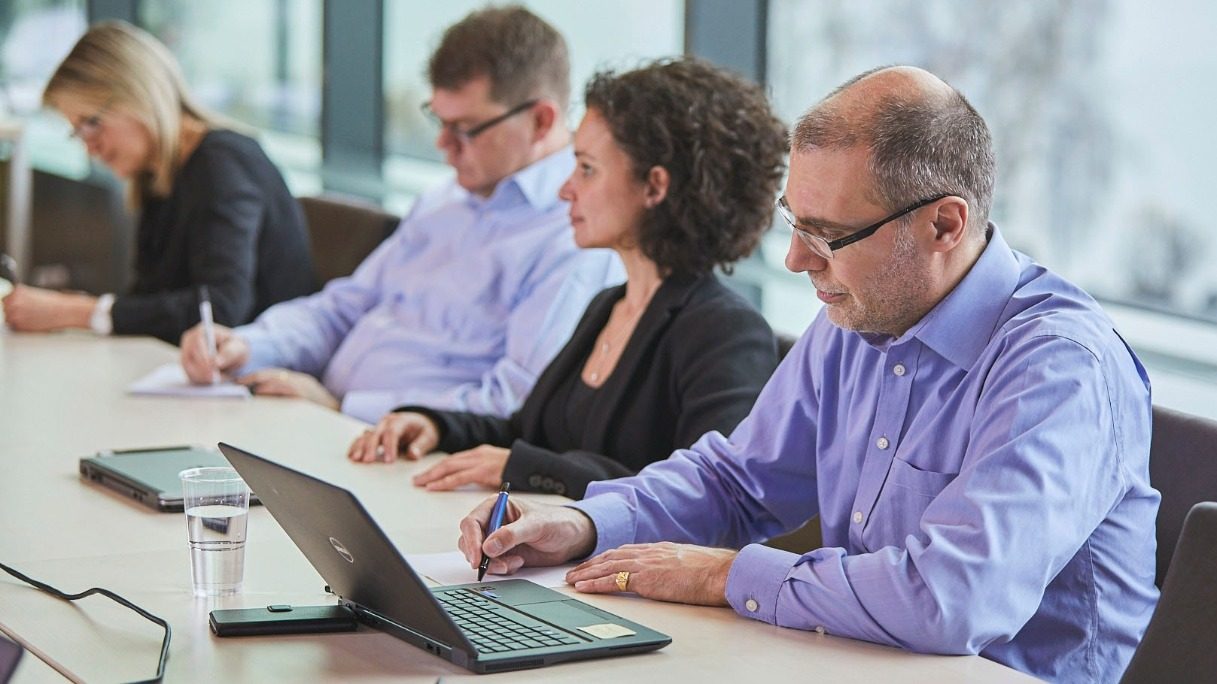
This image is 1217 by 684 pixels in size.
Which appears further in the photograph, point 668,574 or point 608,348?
point 608,348

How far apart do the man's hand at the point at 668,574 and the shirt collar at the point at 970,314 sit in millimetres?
346

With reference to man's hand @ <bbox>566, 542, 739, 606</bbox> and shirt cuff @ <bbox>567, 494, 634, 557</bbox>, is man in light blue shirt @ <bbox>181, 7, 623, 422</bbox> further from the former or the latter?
man's hand @ <bbox>566, 542, 739, 606</bbox>

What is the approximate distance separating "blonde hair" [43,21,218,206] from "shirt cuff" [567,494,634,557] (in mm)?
2450

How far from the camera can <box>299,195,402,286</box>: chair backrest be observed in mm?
3904

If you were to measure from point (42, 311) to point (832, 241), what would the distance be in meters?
2.44

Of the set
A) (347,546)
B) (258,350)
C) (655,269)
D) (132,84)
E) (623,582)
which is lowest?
(258,350)

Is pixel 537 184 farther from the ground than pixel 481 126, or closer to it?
closer to it

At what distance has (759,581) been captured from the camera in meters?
1.65

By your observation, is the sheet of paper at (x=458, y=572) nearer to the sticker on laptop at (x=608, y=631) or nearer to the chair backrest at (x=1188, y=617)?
the sticker on laptop at (x=608, y=631)

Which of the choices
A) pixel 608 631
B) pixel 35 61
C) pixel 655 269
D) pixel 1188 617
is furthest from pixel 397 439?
pixel 35 61

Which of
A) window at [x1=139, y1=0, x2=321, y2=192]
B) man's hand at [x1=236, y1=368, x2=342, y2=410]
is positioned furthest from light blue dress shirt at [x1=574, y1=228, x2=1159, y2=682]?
window at [x1=139, y1=0, x2=321, y2=192]

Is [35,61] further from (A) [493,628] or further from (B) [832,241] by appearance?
(A) [493,628]

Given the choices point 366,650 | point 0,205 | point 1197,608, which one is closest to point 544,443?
point 366,650

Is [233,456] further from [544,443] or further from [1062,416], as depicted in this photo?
[544,443]
